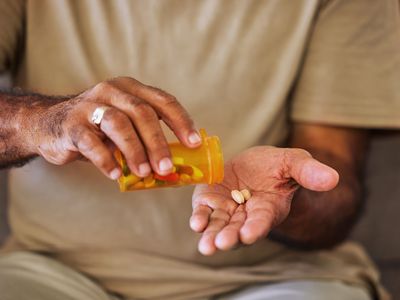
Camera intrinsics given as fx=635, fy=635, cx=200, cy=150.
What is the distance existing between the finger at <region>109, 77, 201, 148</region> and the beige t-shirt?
26cm

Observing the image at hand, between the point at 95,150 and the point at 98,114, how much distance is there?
0.04 m

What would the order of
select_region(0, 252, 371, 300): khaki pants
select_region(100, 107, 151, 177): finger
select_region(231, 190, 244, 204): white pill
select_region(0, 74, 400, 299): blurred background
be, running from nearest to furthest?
select_region(100, 107, 151, 177): finger → select_region(231, 190, 244, 204): white pill → select_region(0, 252, 371, 300): khaki pants → select_region(0, 74, 400, 299): blurred background

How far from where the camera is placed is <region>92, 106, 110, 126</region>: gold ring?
64cm

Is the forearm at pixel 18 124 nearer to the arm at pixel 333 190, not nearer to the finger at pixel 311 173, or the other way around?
the finger at pixel 311 173

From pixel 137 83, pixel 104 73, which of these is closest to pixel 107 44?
pixel 104 73

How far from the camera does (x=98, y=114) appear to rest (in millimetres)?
638

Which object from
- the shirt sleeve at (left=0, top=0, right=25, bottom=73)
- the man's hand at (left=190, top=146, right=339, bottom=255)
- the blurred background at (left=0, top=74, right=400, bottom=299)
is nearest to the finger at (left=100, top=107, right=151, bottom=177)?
the man's hand at (left=190, top=146, right=339, bottom=255)

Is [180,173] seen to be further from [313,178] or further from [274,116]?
[274,116]

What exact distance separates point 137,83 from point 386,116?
500 millimetres

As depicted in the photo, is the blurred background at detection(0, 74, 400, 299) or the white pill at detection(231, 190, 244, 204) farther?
the blurred background at detection(0, 74, 400, 299)

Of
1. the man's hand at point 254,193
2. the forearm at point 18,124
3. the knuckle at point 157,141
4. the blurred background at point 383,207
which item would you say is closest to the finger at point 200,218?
the man's hand at point 254,193

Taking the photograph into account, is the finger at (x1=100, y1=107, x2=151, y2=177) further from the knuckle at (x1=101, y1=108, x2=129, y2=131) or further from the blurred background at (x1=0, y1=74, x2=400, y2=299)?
the blurred background at (x1=0, y1=74, x2=400, y2=299)

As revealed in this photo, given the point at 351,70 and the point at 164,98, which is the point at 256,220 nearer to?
the point at 164,98

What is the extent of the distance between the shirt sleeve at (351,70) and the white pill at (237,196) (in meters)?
→ 0.33
